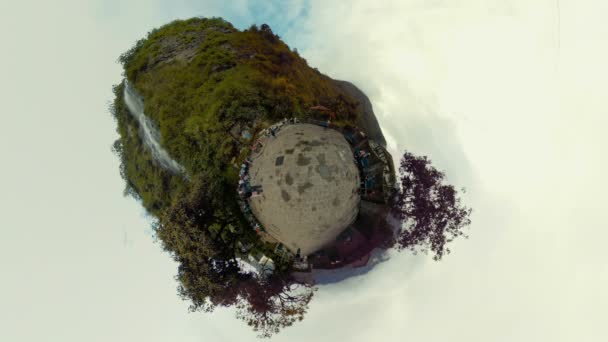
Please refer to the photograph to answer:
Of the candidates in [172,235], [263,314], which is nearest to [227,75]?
[172,235]

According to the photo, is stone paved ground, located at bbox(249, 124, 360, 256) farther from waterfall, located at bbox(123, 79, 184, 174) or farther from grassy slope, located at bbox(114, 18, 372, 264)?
waterfall, located at bbox(123, 79, 184, 174)

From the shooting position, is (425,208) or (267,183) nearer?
(267,183)

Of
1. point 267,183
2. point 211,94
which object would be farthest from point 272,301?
point 211,94

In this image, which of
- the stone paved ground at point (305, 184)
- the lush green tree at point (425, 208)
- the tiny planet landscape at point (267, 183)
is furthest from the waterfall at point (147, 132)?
the lush green tree at point (425, 208)

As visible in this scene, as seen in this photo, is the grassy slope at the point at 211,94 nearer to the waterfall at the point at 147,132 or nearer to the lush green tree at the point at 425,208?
the waterfall at the point at 147,132

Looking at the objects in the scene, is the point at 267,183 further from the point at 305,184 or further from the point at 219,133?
the point at 219,133
